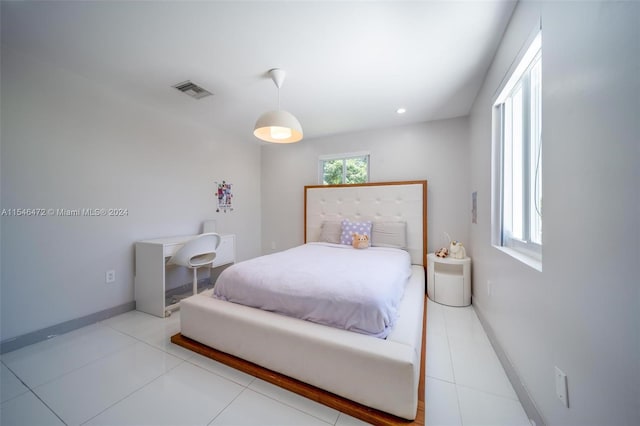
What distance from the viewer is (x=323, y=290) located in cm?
141

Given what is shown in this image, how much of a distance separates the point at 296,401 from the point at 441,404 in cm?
79

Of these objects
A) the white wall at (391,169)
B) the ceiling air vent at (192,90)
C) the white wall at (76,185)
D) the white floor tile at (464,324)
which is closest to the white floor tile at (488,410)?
the white floor tile at (464,324)

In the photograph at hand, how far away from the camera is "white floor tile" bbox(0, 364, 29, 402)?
1.29m

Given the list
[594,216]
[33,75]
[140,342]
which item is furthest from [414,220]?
[33,75]

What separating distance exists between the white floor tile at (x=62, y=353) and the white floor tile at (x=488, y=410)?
7.68ft

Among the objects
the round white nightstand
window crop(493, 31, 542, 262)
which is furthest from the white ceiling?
the round white nightstand

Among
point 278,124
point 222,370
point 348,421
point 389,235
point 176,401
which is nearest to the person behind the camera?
point 348,421

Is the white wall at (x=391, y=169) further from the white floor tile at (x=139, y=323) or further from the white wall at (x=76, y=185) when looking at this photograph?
the white floor tile at (x=139, y=323)

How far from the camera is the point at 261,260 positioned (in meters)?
2.02

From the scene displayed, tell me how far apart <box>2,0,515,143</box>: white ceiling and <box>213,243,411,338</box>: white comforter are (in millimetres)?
1648

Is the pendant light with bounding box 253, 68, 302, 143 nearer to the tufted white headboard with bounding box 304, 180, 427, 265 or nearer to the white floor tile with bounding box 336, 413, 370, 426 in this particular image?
the tufted white headboard with bounding box 304, 180, 427, 265

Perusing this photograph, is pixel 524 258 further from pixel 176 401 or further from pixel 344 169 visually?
pixel 344 169

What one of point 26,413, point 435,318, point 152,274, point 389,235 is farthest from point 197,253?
point 435,318

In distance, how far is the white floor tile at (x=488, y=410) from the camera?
3.67 feet
